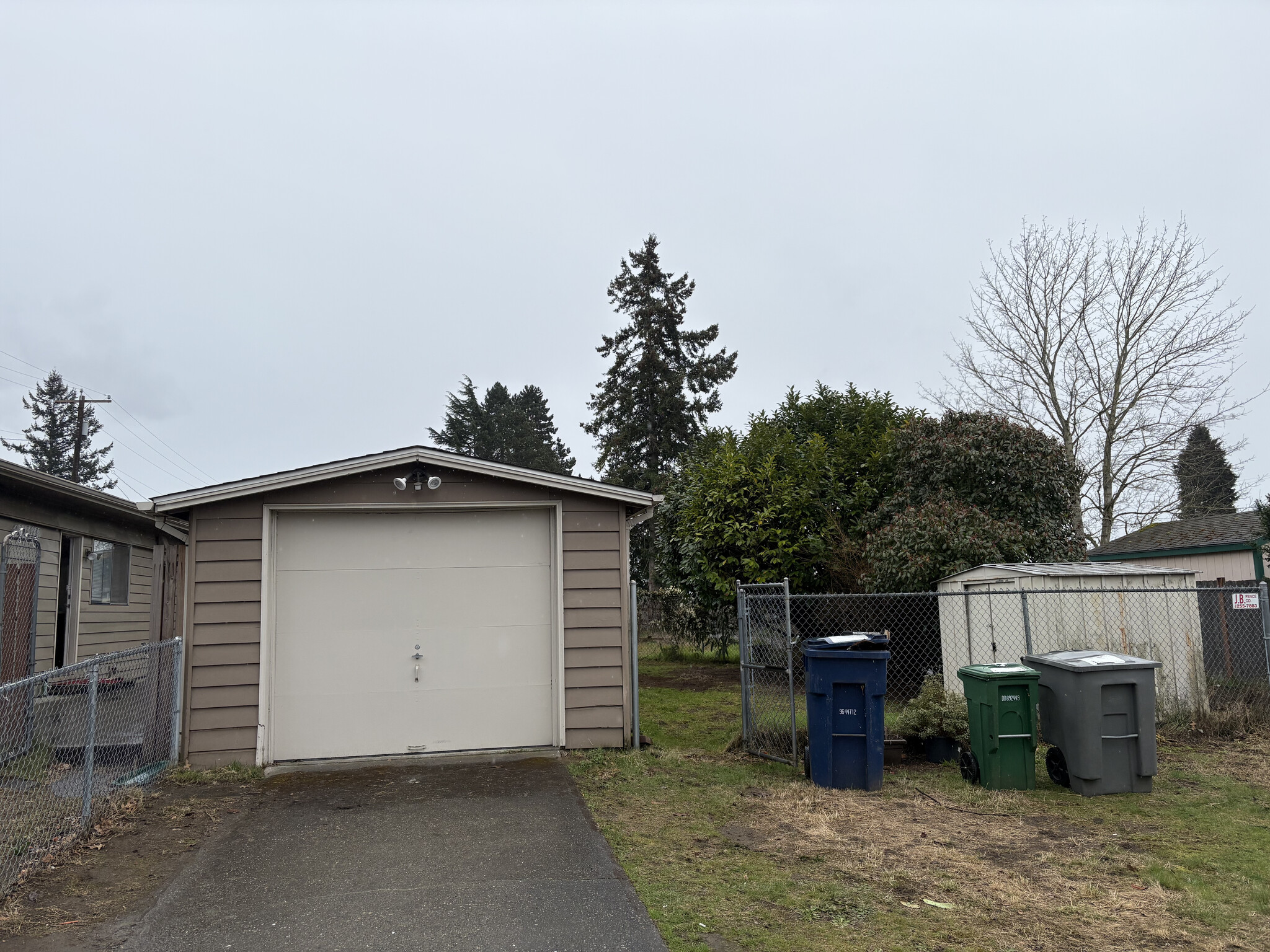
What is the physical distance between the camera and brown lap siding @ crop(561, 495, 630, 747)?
304 inches

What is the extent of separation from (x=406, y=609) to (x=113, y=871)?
335cm

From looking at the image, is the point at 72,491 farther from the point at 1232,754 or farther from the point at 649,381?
the point at 649,381

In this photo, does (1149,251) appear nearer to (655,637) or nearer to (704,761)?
(655,637)

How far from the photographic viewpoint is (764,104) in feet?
38.2

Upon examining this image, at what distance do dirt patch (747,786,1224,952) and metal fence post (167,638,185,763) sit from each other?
16.1 ft

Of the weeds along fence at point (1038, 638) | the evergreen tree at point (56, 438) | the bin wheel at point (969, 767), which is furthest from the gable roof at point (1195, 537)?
the evergreen tree at point (56, 438)

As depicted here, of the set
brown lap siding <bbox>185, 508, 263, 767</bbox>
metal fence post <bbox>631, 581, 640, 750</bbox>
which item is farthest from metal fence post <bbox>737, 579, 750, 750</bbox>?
brown lap siding <bbox>185, 508, 263, 767</bbox>

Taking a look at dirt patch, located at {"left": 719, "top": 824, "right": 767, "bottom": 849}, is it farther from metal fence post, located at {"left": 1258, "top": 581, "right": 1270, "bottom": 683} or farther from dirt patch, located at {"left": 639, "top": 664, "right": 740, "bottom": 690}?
dirt patch, located at {"left": 639, "top": 664, "right": 740, "bottom": 690}

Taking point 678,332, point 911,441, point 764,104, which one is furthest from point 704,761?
point 678,332

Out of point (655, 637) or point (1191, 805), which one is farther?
point (655, 637)

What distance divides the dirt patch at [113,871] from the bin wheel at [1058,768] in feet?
20.0

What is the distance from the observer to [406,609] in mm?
7727

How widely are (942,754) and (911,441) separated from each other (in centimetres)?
621

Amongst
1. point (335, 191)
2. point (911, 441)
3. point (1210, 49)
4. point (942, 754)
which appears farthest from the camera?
point (335, 191)
